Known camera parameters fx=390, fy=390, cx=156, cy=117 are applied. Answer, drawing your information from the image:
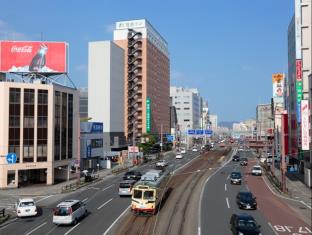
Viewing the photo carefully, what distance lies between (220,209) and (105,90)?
78.8m

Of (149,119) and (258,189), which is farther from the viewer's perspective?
(149,119)

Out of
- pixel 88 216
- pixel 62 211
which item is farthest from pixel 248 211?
pixel 62 211

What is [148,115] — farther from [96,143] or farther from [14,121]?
[14,121]

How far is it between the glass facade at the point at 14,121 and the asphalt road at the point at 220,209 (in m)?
29.3

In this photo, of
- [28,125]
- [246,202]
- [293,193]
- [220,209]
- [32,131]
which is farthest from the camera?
[32,131]

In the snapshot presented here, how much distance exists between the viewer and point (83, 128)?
8031 centimetres

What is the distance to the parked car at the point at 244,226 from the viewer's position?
90.2ft

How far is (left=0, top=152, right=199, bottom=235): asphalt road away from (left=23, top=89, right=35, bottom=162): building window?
11.1 meters

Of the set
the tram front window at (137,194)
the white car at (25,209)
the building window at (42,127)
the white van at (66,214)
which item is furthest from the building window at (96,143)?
the white van at (66,214)

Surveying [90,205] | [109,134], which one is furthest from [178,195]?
[109,134]

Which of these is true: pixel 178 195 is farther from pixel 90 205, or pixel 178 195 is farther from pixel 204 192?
pixel 90 205

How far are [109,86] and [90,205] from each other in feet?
239

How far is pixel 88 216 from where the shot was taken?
3725cm

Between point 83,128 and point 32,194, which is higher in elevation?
point 83,128
